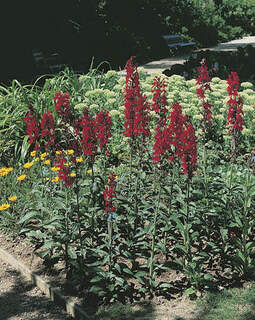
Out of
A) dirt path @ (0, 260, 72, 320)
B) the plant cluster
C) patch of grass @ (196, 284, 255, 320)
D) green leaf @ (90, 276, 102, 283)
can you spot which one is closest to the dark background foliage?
the plant cluster

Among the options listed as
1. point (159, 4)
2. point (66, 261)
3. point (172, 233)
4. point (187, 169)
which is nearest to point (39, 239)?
point (66, 261)

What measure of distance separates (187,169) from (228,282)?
3.79ft

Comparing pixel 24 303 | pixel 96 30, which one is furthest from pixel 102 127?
pixel 96 30

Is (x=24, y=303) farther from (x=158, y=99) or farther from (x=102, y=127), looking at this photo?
(x=158, y=99)

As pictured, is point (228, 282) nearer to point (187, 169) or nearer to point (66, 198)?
point (187, 169)

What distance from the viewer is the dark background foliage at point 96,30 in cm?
1374

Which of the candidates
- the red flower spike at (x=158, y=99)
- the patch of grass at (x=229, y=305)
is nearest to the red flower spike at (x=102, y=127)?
the red flower spike at (x=158, y=99)

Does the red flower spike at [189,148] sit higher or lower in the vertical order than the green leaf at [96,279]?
higher

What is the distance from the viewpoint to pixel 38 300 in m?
4.44

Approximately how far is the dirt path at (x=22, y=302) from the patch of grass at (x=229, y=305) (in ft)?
3.86

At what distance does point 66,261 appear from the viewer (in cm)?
450

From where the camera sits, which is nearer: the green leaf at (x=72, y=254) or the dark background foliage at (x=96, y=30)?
the green leaf at (x=72, y=254)

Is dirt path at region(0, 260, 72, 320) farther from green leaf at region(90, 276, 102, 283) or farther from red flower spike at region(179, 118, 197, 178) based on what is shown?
red flower spike at region(179, 118, 197, 178)

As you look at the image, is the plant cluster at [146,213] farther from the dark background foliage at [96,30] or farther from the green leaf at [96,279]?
the dark background foliage at [96,30]
